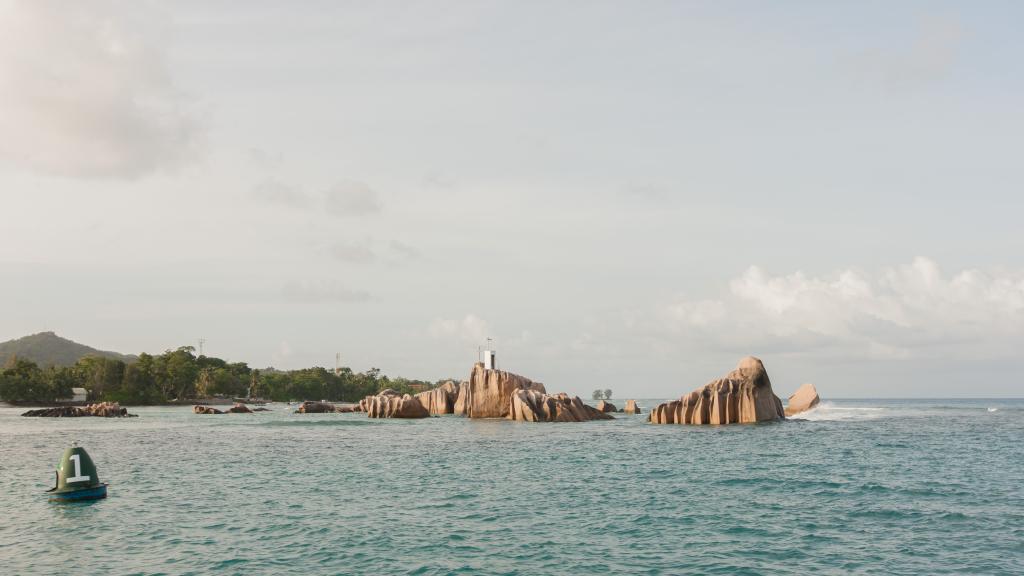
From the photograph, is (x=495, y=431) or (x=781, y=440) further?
(x=495, y=431)

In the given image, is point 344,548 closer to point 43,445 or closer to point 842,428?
point 43,445

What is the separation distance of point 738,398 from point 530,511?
71.2 metres

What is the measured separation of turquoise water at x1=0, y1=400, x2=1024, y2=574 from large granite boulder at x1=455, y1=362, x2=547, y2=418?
62.4 m

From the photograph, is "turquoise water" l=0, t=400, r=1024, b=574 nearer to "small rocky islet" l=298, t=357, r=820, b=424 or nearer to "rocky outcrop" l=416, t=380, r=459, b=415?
"small rocky islet" l=298, t=357, r=820, b=424

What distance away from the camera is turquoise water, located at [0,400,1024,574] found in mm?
26938

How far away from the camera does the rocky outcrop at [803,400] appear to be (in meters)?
137

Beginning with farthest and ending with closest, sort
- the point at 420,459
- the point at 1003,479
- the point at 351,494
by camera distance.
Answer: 1. the point at 420,459
2. the point at 1003,479
3. the point at 351,494

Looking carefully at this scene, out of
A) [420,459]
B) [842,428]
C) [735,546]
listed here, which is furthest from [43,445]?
[842,428]

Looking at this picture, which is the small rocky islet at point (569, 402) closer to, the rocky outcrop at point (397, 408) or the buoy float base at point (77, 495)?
the rocky outcrop at point (397, 408)

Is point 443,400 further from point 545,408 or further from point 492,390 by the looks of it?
point 545,408

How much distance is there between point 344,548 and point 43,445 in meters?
66.0

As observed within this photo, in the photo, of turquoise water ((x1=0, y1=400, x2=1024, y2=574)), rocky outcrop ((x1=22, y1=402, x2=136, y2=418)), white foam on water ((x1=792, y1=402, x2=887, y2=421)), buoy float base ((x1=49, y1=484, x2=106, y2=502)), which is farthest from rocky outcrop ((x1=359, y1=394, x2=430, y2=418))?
buoy float base ((x1=49, y1=484, x2=106, y2=502))

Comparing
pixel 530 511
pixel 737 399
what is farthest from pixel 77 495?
pixel 737 399

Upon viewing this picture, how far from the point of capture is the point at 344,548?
2867 cm
